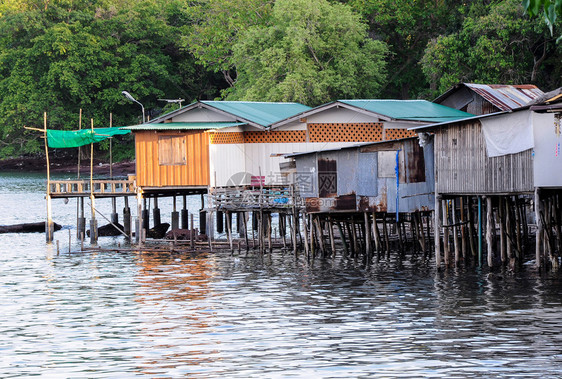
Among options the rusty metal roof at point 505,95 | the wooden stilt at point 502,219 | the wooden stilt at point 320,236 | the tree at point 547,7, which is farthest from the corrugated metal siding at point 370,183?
the tree at point 547,7

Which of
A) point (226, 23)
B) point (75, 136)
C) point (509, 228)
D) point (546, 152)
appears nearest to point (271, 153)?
point (75, 136)

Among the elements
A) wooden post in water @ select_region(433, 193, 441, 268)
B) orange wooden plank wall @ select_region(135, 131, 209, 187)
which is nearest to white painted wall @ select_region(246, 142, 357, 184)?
orange wooden plank wall @ select_region(135, 131, 209, 187)

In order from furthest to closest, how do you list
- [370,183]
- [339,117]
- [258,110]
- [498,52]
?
[498,52], [258,110], [339,117], [370,183]

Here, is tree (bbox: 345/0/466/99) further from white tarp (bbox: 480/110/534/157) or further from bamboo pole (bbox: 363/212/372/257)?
white tarp (bbox: 480/110/534/157)

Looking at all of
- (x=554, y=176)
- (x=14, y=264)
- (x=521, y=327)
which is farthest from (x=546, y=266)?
(x=14, y=264)

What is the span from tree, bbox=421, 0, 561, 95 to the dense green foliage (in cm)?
8

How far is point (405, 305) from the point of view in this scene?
24.2 m

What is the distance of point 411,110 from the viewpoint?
39906mm

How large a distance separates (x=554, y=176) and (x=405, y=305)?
19.5 ft

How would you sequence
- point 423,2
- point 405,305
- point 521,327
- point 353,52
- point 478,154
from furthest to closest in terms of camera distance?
point 423,2
point 353,52
point 478,154
point 405,305
point 521,327

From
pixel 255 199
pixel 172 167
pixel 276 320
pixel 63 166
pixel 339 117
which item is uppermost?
pixel 63 166

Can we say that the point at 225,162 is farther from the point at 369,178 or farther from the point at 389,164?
the point at 389,164

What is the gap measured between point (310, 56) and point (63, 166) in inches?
1778

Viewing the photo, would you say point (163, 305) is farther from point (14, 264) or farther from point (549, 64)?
point (549, 64)
